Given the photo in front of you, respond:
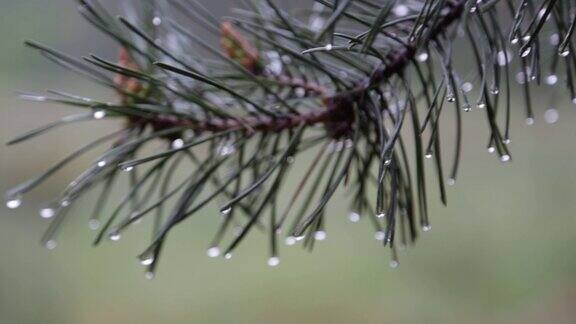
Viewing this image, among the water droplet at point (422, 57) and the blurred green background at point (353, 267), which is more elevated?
the blurred green background at point (353, 267)

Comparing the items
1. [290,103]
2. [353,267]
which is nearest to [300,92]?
[290,103]

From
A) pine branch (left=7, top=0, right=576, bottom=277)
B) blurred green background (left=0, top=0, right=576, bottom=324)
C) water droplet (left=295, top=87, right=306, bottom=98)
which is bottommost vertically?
pine branch (left=7, top=0, right=576, bottom=277)

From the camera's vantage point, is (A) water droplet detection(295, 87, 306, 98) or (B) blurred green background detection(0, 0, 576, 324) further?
(B) blurred green background detection(0, 0, 576, 324)

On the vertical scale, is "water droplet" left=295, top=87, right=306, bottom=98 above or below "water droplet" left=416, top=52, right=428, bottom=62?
above

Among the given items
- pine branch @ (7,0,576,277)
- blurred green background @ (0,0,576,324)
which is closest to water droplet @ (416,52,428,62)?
pine branch @ (7,0,576,277)

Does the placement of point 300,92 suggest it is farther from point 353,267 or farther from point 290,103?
point 353,267

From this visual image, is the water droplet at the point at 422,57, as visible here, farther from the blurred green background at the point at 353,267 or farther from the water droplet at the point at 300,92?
the blurred green background at the point at 353,267

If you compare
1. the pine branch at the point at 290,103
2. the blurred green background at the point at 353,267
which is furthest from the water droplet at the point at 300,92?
the blurred green background at the point at 353,267

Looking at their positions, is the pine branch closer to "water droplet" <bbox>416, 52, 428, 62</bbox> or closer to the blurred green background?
"water droplet" <bbox>416, 52, 428, 62</bbox>
